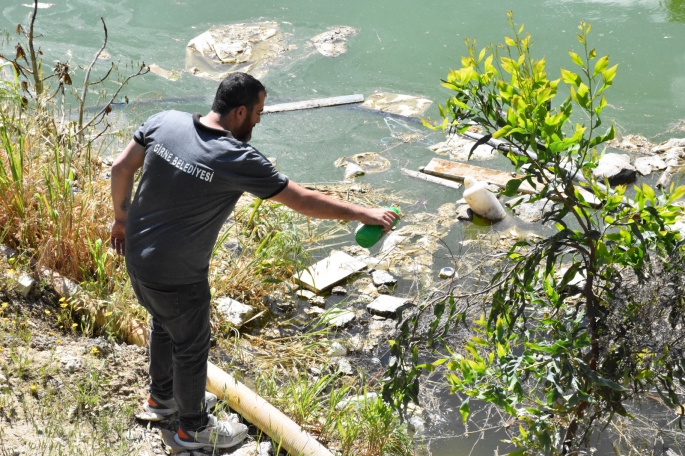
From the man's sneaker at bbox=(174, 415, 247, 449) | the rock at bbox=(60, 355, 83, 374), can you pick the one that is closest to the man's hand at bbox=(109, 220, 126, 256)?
the rock at bbox=(60, 355, 83, 374)

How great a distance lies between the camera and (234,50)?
8273 mm

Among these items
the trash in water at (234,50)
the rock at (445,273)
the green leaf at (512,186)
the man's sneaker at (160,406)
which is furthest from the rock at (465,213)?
the trash in water at (234,50)

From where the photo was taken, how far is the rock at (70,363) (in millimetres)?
3217

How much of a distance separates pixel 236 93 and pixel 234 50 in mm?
5865

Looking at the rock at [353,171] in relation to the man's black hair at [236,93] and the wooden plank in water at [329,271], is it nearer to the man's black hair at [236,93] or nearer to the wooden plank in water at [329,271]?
the wooden plank in water at [329,271]

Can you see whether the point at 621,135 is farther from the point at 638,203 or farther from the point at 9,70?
the point at 9,70

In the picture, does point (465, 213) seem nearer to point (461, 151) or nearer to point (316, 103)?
point (461, 151)

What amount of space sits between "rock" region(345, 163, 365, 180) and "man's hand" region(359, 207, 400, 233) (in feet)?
10.4

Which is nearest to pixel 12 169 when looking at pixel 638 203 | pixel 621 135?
pixel 638 203

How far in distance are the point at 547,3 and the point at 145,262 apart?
803cm

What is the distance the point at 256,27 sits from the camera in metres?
8.86

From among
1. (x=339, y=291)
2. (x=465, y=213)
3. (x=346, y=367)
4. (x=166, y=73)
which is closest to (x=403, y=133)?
(x=465, y=213)

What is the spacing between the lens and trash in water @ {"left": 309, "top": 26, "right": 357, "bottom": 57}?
330 inches

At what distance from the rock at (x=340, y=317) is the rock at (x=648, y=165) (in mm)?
2978
